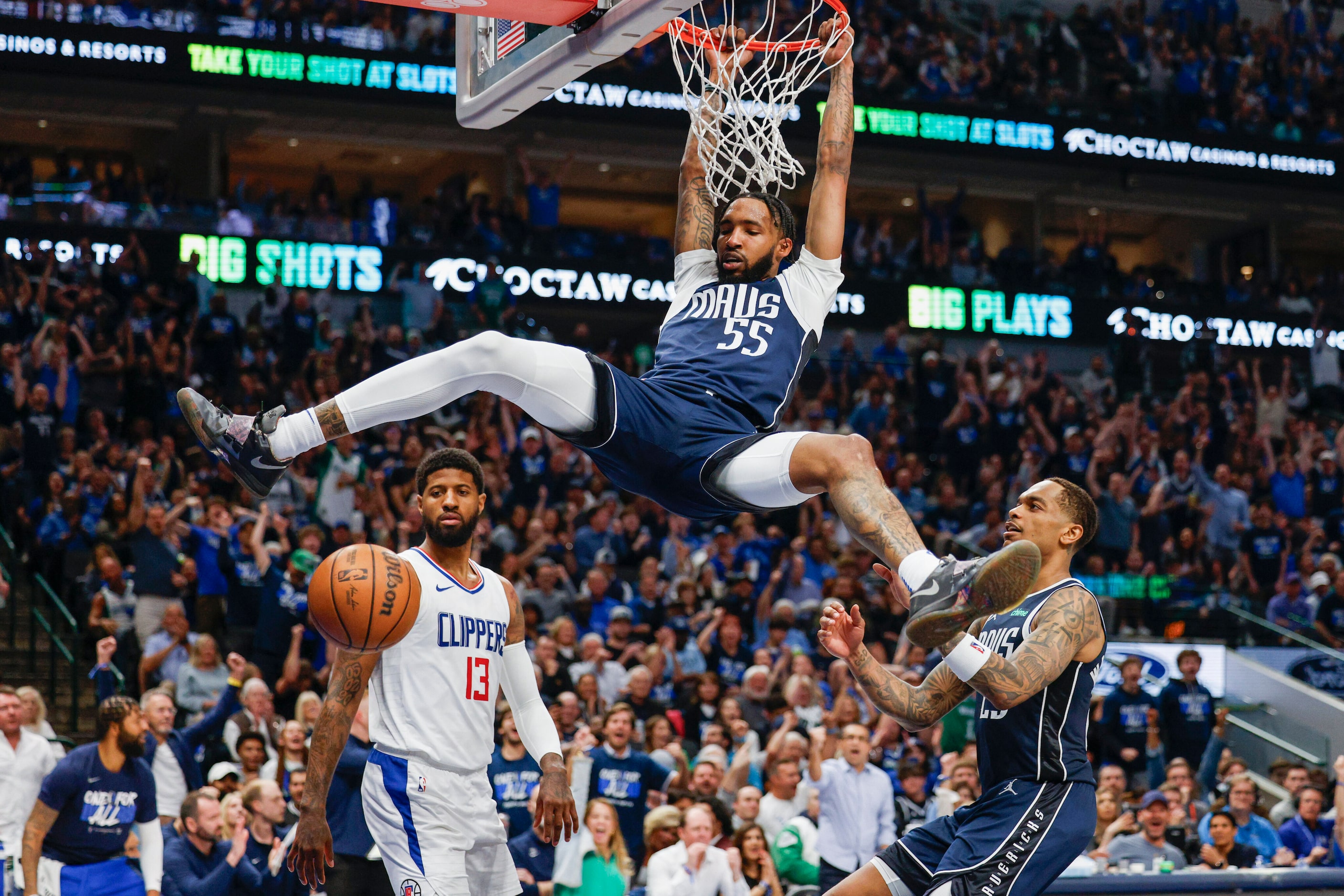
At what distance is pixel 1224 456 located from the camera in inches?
848

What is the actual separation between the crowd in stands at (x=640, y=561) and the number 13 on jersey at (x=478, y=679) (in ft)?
3.68

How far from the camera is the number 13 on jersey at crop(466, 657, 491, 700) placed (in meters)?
6.16

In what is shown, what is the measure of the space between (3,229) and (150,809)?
1165 cm

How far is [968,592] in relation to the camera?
439 cm

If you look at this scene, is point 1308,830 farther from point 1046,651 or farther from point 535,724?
point 535,724

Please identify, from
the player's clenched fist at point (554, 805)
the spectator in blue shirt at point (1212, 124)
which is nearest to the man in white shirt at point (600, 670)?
the player's clenched fist at point (554, 805)

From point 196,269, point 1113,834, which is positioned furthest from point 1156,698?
point 196,269

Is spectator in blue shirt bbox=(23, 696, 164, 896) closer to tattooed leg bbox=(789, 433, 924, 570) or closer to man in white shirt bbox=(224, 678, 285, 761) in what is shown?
man in white shirt bbox=(224, 678, 285, 761)

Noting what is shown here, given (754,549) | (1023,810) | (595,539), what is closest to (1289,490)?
(754,549)

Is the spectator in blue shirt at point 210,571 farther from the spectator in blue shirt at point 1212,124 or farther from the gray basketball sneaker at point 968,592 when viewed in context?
the spectator in blue shirt at point 1212,124

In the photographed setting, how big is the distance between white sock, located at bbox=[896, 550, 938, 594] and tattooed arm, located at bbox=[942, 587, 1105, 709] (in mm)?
640

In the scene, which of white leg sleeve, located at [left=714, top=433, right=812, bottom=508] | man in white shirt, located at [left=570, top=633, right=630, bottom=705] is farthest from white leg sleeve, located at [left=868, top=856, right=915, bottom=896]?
man in white shirt, located at [left=570, top=633, right=630, bottom=705]

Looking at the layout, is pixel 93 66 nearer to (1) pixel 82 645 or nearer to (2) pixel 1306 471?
(1) pixel 82 645

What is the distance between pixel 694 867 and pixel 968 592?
5.48 meters
